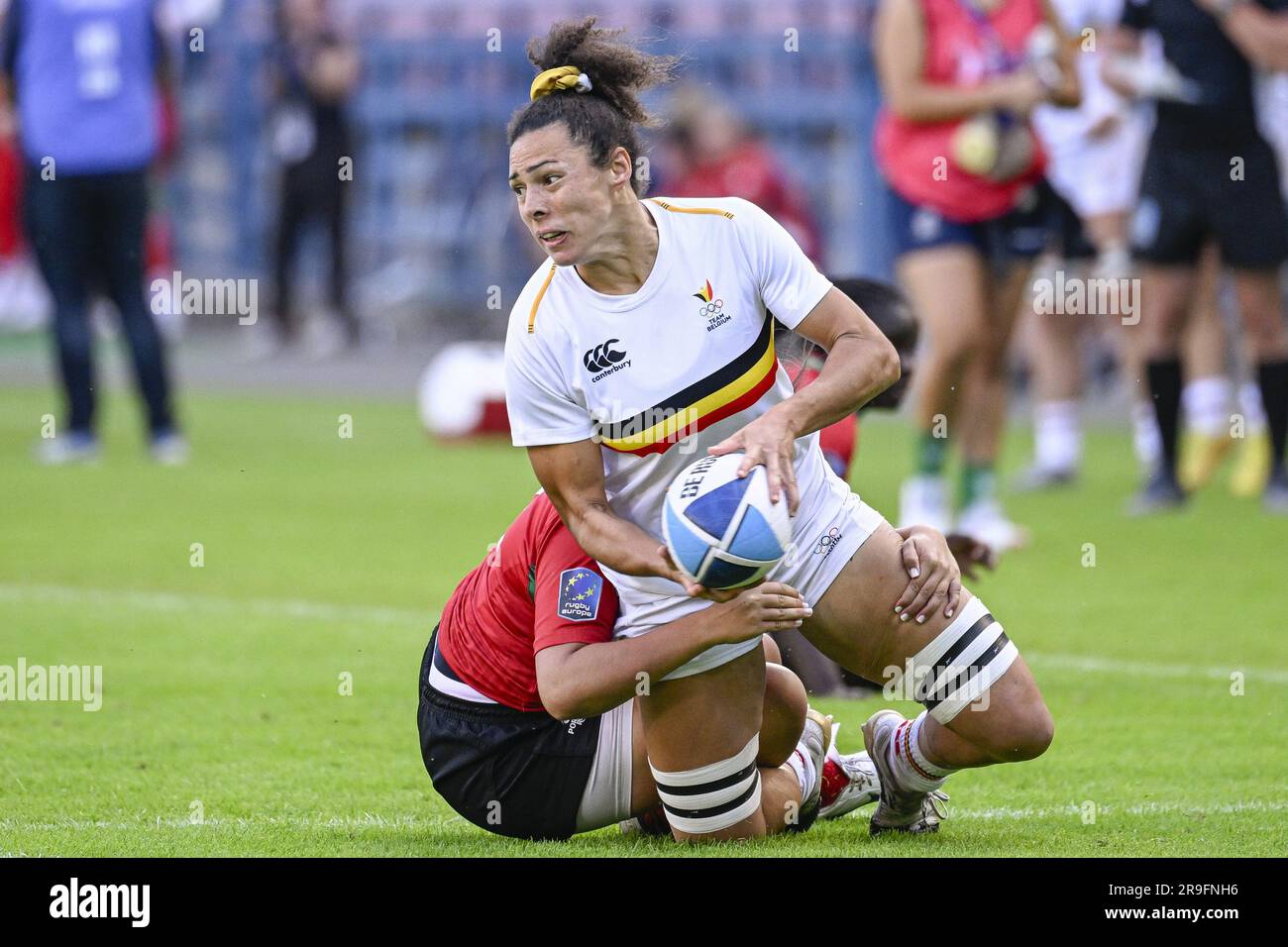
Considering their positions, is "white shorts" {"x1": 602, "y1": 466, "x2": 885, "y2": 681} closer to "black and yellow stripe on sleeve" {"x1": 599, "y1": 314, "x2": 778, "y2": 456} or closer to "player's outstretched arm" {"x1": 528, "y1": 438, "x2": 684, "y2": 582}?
"player's outstretched arm" {"x1": 528, "y1": 438, "x2": 684, "y2": 582}

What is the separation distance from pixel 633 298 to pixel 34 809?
2033mm

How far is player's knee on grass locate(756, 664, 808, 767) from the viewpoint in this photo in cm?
472

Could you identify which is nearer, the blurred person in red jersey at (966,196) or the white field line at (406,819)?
the white field line at (406,819)

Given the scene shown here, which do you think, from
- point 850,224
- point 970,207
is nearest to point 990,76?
point 970,207

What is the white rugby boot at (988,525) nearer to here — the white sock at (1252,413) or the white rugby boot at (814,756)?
the white sock at (1252,413)

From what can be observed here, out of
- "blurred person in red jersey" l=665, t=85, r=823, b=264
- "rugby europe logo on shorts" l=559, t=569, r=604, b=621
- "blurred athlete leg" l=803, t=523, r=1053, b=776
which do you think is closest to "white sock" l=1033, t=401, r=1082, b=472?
"blurred person in red jersey" l=665, t=85, r=823, b=264

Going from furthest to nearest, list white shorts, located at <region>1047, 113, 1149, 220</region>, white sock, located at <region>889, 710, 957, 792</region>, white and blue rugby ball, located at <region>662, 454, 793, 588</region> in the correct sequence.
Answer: white shorts, located at <region>1047, 113, 1149, 220</region>, white sock, located at <region>889, 710, 957, 792</region>, white and blue rugby ball, located at <region>662, 454, 793, 588</region>

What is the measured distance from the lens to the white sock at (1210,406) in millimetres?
11016

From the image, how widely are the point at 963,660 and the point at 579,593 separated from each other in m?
0.89

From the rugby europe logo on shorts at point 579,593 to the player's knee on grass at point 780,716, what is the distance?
19.0 inches

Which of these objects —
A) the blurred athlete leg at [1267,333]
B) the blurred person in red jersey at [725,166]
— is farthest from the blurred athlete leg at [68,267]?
the blurred athlete leg at [1267,333]

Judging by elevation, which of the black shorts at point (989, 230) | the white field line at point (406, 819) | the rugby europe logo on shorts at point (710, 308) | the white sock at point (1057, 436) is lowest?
the white sock at point (1057, 436)

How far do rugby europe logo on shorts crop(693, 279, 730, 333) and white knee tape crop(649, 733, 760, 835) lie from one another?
38.1 inches
